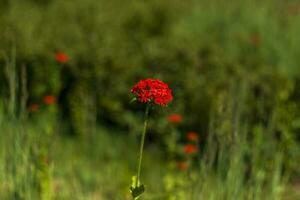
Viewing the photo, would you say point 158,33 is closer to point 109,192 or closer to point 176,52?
point 176,52

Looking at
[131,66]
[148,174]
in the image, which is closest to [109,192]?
[148,174]

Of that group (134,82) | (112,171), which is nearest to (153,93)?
(112,171)

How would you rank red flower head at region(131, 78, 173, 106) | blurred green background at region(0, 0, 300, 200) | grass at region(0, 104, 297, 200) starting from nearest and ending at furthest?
red flower head at region(131, 78, 173, 106) < grass at region(0, 104, 297, 200) < blurred green background at region(0, 0, 300, 200)

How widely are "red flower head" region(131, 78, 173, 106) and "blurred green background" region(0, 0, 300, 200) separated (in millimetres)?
1670

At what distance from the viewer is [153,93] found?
218cm

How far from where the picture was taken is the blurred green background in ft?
16.3

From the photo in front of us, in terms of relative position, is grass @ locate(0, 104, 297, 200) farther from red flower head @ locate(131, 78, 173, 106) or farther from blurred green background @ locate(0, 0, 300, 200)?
red flower head @ locate(131, 78, 173, 106)

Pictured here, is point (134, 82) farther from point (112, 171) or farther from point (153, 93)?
point (153, 93)

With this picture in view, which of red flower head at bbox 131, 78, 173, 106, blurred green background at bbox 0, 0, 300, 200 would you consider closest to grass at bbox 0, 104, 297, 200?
blurred green background at bbox 0, 0, 300, 200

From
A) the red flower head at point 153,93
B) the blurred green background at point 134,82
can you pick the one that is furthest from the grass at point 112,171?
the red flower head at point 153,93

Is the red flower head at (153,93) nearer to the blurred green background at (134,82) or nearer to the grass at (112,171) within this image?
the grass at (112,171)

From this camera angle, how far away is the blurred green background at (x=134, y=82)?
4969mm

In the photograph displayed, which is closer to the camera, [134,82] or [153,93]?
[153,93]

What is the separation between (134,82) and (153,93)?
4912mm
